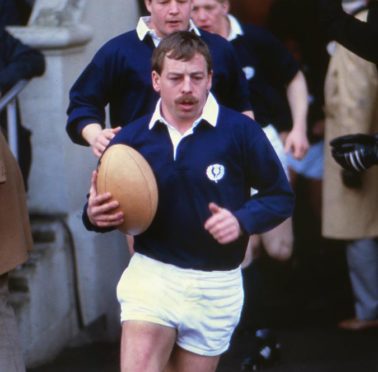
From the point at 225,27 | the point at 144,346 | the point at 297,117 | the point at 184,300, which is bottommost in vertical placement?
the point at 144,346

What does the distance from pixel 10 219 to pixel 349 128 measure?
8.51 ft

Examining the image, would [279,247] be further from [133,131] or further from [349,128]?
[133,131]

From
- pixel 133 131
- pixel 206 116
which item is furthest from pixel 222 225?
pixel 133 131

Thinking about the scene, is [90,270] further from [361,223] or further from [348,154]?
[348,154]

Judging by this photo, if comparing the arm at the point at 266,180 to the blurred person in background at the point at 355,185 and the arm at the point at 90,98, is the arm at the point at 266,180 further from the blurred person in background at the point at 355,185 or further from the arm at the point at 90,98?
the blurred person in background at the point at 355,185

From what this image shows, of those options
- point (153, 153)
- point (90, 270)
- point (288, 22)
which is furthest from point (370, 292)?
point (153, 153)

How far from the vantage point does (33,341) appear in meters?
7.92

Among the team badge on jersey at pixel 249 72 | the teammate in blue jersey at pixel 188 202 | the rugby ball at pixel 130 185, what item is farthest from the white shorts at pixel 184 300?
the team badge on jersey at pixel 249 72

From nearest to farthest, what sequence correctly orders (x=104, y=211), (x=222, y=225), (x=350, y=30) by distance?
(x=222, y=225) < (x=104, y=211) < (x=350, y=30)

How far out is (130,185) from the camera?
5.39 meters

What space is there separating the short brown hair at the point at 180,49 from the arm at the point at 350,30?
47.1 inches

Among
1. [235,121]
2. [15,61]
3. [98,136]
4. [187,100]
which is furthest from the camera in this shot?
[15,61]

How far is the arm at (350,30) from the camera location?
649cm

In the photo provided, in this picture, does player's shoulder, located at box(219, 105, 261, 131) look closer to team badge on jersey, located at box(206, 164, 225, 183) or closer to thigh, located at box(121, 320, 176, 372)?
team badge on jersey, located at box(206, 164, 225, 183)
